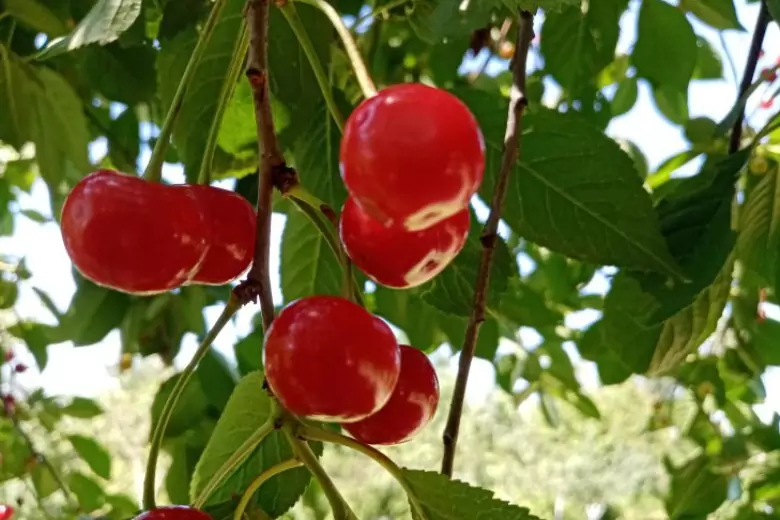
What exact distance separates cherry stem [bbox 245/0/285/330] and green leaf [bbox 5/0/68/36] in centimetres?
48

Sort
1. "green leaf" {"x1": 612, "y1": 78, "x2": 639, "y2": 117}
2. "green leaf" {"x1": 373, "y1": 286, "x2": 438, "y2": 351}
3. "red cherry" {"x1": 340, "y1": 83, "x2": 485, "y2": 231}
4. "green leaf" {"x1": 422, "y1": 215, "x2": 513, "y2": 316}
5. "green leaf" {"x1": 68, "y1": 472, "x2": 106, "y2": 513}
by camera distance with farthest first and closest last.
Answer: "green leaf" {"x1": 68, "y1": 472, "x2": 106, "y2": 513}
"green leaf" {"x1": 612, "y1": 78, "x2": 639, "y2": 117}
"green leaf" {"x1": 373, "y1": 286, "x2": 438, "y2": 351}
"green leaf" {"x1": 422, "y1": 215, "x2": 513, "y2": 316}
"red cherry" {"x1": 340, "y1": 83, "x2": 485, "y2": 231}

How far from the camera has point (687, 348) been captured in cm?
74

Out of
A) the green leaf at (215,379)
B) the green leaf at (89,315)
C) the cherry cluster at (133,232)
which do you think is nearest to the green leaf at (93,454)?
the green leaf at (89,315)

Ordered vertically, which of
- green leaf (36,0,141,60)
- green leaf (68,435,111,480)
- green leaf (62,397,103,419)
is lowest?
green leaf (68,435,111,480)

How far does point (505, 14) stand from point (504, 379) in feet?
3.10

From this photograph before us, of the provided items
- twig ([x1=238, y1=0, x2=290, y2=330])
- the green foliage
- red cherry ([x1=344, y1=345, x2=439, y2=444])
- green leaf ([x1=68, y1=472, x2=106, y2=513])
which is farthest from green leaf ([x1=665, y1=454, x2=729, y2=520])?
green leaf ([x1=68, y1=472, x2=106, y2=513])

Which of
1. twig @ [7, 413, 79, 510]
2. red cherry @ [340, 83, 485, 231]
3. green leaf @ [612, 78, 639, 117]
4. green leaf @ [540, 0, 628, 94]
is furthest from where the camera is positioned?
twig @ [7, 413, 79, 510]

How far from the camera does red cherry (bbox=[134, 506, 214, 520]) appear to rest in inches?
14.9

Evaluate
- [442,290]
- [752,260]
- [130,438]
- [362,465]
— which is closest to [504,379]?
[752,260]

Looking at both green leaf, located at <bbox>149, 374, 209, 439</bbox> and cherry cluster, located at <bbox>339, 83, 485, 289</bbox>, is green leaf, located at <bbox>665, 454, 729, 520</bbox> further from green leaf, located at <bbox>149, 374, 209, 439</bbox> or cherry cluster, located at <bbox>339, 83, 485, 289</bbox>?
cherry cluster, located at <bbox>339, 83, 485, 289</bbox>

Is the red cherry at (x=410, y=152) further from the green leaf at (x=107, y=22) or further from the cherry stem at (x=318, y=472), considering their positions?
the green leaf at (x=107, y=22)

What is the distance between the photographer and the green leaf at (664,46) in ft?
3.19

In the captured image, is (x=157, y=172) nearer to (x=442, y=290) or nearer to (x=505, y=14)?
(x=442, y=290)

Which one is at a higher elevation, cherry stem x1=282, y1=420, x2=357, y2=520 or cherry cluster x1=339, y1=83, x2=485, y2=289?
cherry cluster x1=339, y1=83, x2=485, y2=289
